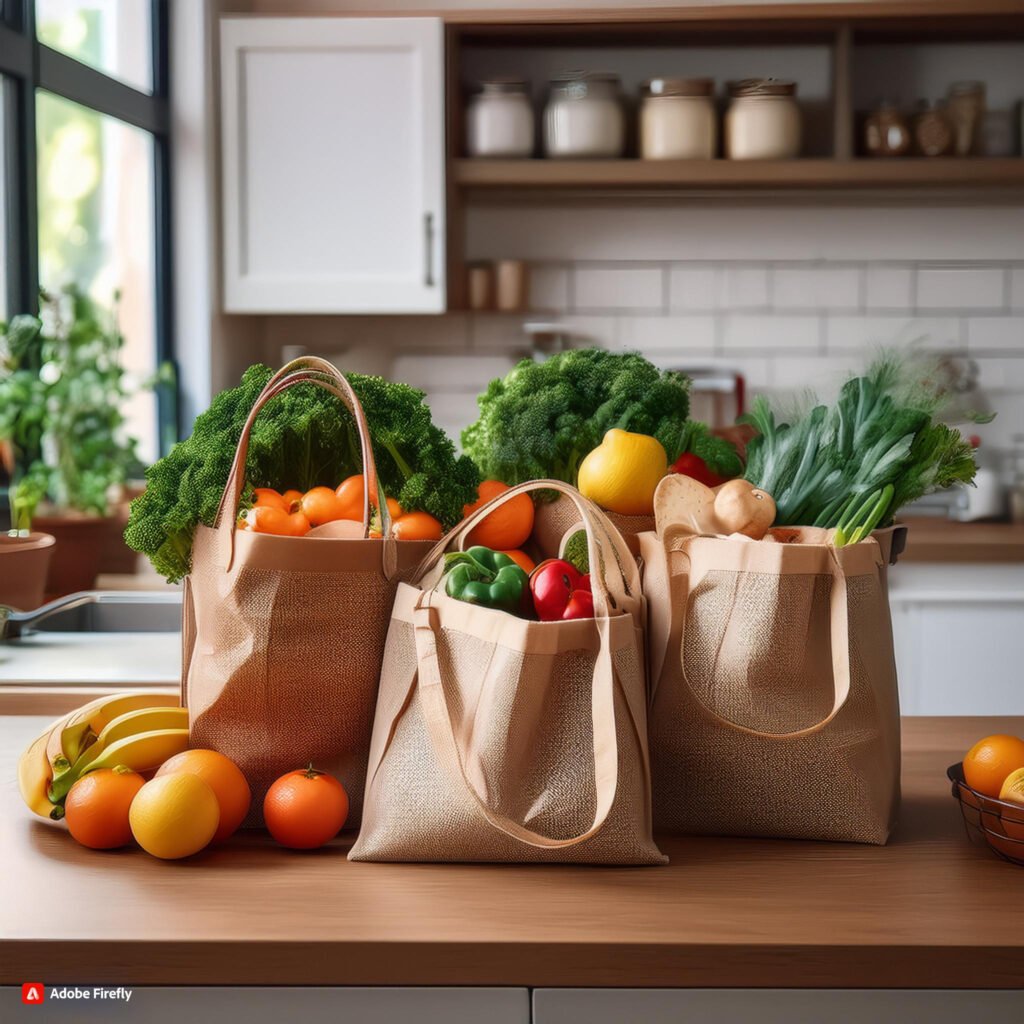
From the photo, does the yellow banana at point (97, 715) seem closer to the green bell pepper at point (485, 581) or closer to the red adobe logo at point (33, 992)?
the red adobe logo at point (33, 992)

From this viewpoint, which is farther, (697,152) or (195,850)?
(697,152)

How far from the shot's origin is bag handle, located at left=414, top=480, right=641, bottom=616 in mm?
862

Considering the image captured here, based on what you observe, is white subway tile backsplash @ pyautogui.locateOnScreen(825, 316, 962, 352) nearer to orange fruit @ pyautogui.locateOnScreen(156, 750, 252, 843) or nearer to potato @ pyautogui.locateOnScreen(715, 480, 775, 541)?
potato @ pyautogui.locateOnScreen(715, 480, 775, 541)

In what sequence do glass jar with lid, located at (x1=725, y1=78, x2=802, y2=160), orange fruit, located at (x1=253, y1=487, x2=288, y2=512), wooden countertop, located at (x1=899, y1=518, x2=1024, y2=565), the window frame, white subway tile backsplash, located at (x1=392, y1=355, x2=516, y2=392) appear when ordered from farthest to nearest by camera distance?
white subway tile backsplash, located at (x1=392, y1=355, x2=516, y2=392)
glass jar with lid, located at (x1=725, y1=78, x2=802, y2=160)
wooden countertop, located at (x1=899, y1=518, x2=1024, y2=565)
the window frame
orange fruit, located at (x1=253, y1=487, x2=288, y2=512)

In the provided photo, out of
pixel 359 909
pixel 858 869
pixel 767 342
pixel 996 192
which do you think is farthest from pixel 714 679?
pixel 996 192

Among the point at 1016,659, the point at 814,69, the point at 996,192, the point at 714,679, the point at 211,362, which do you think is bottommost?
the point at 1016,659

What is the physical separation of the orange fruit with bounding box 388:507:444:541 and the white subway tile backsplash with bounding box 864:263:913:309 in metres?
2.58

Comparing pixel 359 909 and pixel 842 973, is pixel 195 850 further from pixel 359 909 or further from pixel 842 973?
pixel 842 973

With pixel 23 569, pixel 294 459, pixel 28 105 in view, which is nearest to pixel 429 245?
pixel 28 105

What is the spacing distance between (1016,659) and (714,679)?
2094 mm

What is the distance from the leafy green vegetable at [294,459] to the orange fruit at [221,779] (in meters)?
0.16

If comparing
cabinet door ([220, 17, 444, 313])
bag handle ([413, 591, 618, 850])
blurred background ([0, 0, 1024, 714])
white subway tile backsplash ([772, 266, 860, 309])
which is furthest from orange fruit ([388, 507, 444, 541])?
white subway tile backsplash ([772, 266, 860, 309])

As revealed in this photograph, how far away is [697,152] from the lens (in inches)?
116

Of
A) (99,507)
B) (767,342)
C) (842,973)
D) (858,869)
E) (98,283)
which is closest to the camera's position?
(842,973)
